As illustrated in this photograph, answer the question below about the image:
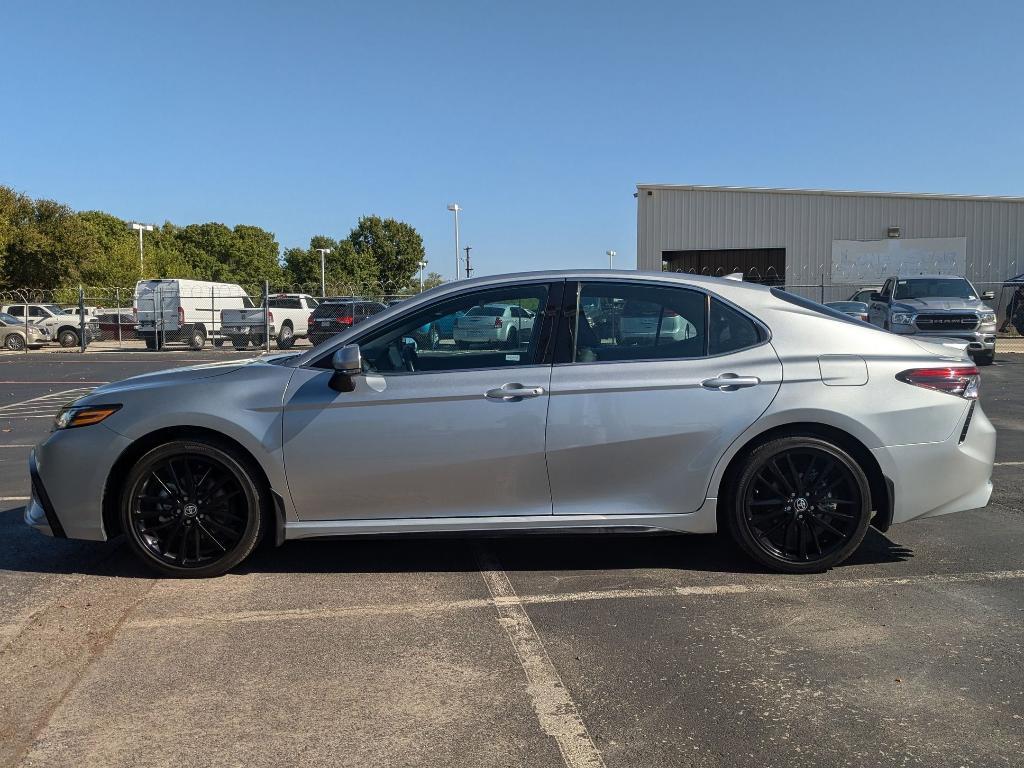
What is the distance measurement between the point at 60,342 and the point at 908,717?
32.8 meters

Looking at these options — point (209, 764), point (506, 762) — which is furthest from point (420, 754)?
point (209, 764)

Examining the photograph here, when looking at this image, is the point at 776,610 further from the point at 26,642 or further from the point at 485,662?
the point at 26,642

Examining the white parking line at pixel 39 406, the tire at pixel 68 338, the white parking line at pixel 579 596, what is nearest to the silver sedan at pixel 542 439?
the white parking line at pixel 579 596

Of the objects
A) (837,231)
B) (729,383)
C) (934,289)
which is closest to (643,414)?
(729,383)

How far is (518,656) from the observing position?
3494mm

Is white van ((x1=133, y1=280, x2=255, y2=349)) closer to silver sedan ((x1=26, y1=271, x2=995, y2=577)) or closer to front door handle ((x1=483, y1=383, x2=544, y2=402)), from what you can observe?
silver sedan ((x1=26, y1=271, x2=995, y2=577))

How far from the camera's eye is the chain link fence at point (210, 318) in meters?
26.7

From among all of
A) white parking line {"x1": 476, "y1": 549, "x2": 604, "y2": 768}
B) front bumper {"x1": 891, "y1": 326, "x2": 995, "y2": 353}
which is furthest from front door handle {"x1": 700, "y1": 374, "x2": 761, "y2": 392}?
front bumper {"x1": 891, "y1": 326, "x2": 995, "y2": 353}

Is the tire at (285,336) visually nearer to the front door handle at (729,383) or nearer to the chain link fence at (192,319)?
the chain link fence at (192,319)

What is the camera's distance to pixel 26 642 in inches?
146

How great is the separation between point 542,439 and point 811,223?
32.1 m

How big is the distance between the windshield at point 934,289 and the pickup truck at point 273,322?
57.5 feet

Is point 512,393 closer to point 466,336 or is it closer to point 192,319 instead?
point 466,336

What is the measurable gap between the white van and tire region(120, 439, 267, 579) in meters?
24.8
